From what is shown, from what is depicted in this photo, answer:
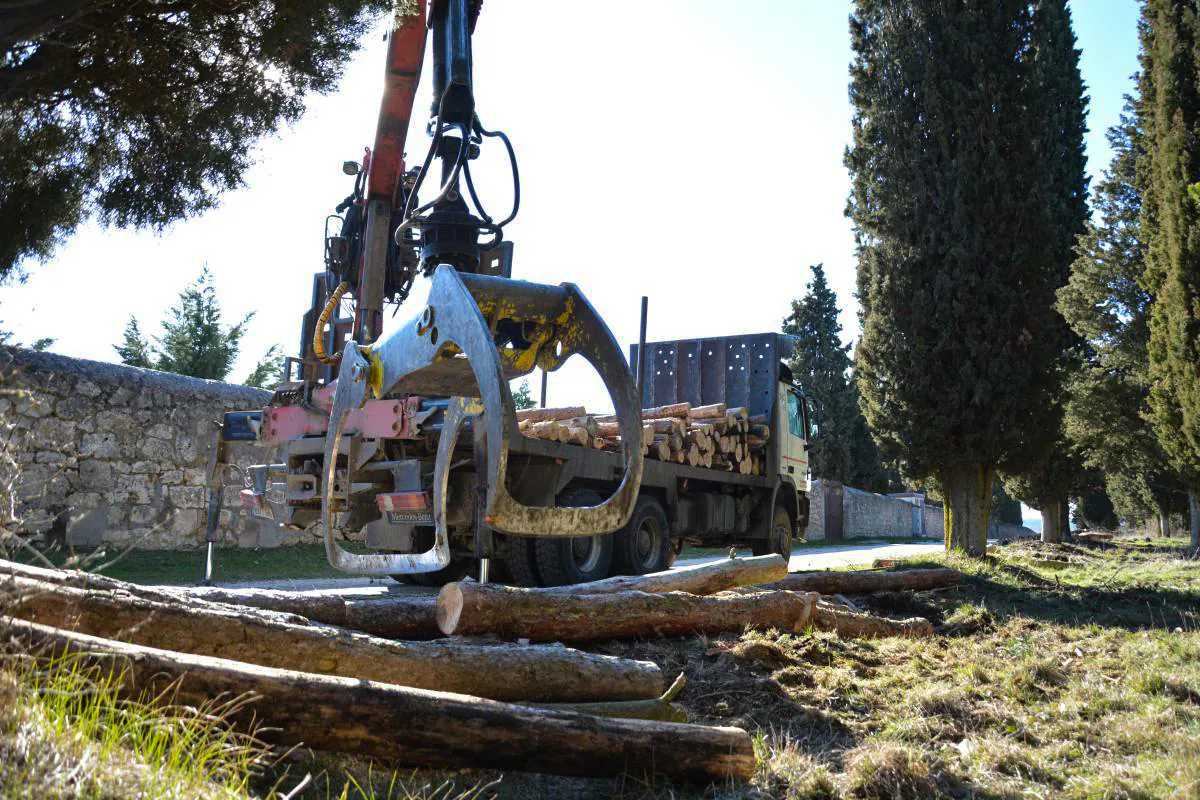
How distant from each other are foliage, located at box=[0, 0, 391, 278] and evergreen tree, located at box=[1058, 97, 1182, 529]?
1848 centimetres

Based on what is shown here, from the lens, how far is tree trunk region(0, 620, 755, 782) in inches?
109

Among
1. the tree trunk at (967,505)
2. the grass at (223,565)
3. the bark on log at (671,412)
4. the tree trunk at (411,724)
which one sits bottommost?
the grass at (223,565)

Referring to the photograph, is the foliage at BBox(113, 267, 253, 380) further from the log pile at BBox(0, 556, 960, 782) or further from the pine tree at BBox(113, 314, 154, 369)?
the log pile at BBox(0, 556, 960, 782)

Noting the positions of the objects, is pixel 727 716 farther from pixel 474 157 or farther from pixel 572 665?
pixel 474 157

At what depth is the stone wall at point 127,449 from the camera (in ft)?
34.3

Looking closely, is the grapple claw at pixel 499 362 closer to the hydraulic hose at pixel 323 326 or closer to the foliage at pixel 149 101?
the foliage at pixel 149 101

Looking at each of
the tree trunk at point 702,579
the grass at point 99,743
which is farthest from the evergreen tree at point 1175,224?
the grass at point 99,743

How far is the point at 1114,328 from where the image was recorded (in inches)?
836

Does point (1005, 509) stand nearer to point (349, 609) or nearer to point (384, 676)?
point (349, 609)

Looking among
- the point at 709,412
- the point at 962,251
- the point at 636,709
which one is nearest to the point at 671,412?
the point at 709,412

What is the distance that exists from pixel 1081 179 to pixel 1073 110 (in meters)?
1.99

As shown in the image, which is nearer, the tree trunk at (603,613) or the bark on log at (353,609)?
the tree trunk at (603,613)

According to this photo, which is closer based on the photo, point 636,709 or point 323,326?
point 636,709

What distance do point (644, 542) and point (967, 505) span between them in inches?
288
